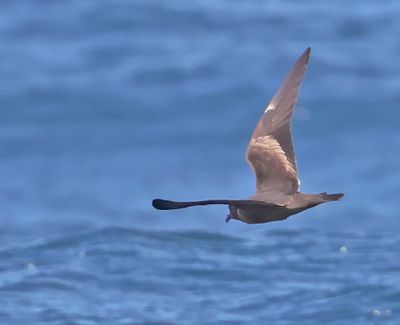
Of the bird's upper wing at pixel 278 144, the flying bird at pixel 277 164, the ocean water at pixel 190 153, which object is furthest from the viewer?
the ocean water at pixel 190 153

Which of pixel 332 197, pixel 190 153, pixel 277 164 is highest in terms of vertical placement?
pixel 190 153

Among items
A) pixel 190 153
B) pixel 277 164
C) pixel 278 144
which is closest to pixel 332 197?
pixel 277 164

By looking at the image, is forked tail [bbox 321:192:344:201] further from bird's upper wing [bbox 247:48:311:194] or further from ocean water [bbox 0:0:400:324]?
ocean water [bbox 0:0:400:324]

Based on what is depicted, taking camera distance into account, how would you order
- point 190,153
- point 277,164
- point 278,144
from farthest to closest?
point 190,153
point 278,144
point 277,164

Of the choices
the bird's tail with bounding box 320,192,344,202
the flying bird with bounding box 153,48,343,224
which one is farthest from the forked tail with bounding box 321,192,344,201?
the flying bird with bounding box 153,48,343,224

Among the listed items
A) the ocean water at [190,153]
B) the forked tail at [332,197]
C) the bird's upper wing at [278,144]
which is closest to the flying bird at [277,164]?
the bird's upper wing at [278,144]

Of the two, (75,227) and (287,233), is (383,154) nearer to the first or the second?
(287,233)

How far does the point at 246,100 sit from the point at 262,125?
30.1 ft

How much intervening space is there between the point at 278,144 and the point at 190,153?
8063mm

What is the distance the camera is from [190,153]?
17172 mm

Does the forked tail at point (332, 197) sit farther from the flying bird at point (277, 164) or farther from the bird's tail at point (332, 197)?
the flying bird at point (277, 164)

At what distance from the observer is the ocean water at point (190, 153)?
42.2 ft

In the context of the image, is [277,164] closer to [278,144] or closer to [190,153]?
[278,144]

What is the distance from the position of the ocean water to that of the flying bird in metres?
3.13
